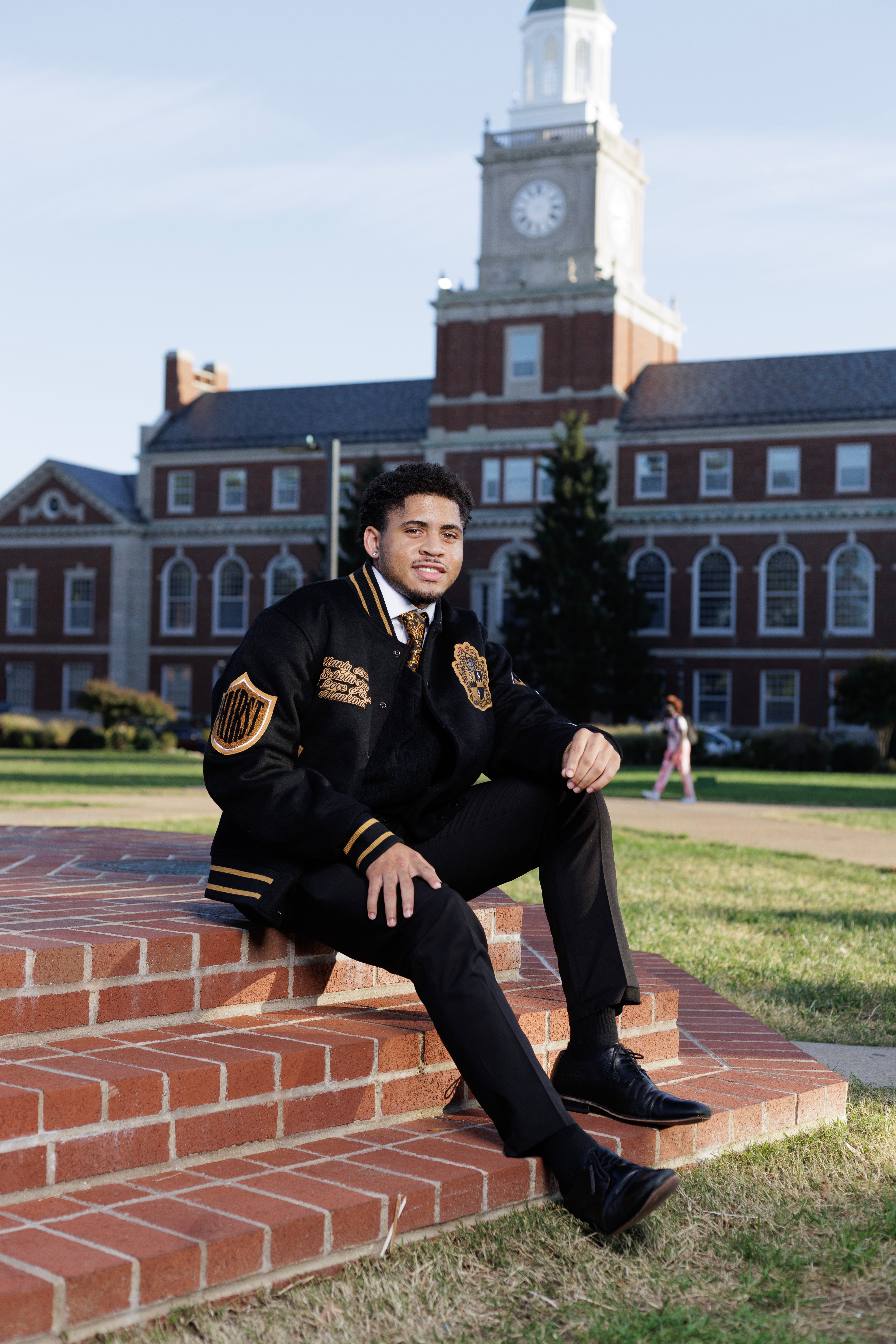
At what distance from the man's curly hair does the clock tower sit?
47076mm

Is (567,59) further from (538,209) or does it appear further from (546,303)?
(546,303)

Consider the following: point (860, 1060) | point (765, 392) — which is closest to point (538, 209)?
point (765, 392)

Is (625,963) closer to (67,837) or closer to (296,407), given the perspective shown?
(67,837)

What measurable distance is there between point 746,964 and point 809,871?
4.60 m

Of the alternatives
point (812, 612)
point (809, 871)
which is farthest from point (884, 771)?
point (809, 871)

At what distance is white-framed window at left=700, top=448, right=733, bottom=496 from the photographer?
161ft

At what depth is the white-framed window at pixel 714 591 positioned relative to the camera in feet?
160

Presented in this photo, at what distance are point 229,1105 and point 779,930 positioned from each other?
201 inches

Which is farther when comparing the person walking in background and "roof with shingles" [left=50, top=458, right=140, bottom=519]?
"roof with shingles" [left=50, top=458, right=140, bottom=519]

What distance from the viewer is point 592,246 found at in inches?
2010

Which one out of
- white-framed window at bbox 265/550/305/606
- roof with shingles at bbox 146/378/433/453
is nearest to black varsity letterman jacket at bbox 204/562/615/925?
roof with shingles at bbox 146/378/433/453

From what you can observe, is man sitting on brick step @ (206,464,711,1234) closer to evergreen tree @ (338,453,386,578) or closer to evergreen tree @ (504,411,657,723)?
evergreen tree @ (504,411,657,723)

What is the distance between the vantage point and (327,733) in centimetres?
384

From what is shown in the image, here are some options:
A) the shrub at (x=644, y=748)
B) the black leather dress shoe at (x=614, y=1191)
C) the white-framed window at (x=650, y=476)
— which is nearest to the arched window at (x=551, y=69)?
the white-framed window at (x=650, y=476)
